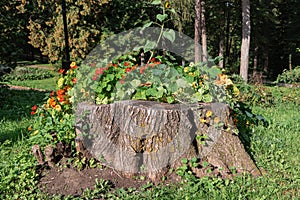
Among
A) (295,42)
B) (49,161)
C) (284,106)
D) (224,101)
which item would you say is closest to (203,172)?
(224,101)

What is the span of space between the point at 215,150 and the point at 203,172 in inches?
11.3

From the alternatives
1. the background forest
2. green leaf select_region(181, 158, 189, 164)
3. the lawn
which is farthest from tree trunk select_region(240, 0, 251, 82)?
green leaf select_region(181, 158, 189, 164)

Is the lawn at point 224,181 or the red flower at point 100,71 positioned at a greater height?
the red flower at point 100,71

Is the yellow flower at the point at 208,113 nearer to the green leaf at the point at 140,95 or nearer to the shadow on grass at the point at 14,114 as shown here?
the green leaf at the point at 140,95

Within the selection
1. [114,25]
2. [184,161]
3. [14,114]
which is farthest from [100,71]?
[114,25]

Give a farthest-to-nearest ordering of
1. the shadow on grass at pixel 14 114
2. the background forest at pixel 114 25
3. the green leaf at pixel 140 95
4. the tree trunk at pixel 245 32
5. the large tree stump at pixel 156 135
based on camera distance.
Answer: the tree trunk at pixel 245 32 → the background forest at pixel 114 25 → the shadow on grass at pixel 14 114 → the green leaf at pixel 140 95 → the large tree stump at pixel 156 135

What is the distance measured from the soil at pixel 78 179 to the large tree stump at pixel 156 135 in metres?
0.09

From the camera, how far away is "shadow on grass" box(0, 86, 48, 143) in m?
5.16

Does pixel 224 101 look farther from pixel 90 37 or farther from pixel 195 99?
pixel 90 37

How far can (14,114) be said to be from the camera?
22.1 ft

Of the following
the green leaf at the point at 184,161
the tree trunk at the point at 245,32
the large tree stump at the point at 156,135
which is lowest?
the green leaf at the point at 184,161

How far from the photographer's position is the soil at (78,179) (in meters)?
3.15

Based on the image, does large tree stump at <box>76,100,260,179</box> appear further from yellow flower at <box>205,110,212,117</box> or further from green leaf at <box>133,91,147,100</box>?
green leaf at <box>133,91,147,100</box>

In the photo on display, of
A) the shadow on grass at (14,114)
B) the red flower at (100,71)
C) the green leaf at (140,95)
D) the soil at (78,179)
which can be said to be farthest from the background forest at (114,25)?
the soil at (78,179)
